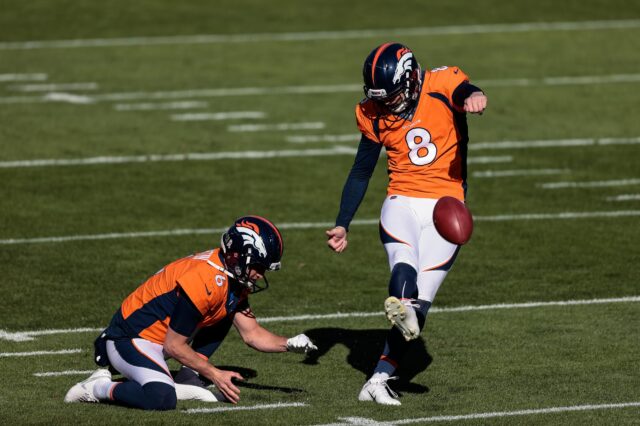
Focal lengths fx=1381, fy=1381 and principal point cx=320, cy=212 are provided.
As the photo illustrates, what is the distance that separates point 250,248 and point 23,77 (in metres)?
13.4

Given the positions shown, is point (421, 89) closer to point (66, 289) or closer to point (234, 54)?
point (66, 289)

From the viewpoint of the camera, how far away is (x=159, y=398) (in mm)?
8039

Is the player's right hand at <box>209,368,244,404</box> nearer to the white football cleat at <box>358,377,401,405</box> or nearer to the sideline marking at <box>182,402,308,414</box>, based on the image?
the sideline marking at <box>182,402,308,414</box>

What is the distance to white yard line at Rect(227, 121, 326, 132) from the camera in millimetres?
17812

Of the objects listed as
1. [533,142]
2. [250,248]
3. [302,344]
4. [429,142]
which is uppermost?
[429,142]

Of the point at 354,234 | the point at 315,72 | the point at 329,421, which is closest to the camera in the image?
the point at 329,421

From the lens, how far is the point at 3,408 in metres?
8.03

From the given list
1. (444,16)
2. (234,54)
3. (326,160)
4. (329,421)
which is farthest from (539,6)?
(329,421)

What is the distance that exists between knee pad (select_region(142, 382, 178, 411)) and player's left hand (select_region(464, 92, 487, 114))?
8.06 ft

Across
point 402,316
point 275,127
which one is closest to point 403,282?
point 402,316

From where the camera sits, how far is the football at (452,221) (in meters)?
8.44

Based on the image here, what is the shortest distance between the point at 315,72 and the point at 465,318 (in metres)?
10.9

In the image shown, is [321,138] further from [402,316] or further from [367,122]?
[402,316]

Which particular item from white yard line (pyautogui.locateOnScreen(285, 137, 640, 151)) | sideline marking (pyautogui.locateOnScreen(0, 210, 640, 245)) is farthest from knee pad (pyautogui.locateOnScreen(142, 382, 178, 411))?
white yard line (pyautogui.locateOnScreen(285, 137, 640, 151))
